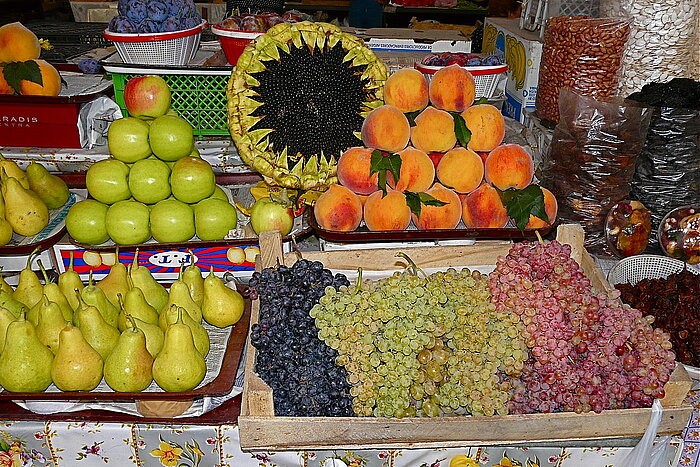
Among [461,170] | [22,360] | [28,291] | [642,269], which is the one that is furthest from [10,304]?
[642,269]

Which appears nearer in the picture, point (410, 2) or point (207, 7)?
point (207, 7)

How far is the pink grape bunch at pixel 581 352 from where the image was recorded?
1022 millimetres

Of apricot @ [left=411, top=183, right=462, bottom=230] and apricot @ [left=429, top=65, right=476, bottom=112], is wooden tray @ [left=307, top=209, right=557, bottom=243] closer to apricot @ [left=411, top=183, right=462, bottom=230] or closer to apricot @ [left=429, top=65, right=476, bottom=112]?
apricot @ [left=411, top=183, right=462, bottom=230]

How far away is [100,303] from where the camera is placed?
3.91ft

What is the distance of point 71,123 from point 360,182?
1.04m

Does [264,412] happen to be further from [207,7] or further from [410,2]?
[410,2]

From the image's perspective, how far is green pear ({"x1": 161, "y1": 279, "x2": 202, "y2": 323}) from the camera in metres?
1.22

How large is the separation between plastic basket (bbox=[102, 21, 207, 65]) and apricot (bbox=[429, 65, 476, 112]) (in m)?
0.89

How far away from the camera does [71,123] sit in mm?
1878

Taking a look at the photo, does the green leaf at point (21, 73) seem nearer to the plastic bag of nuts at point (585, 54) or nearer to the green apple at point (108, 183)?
the green apple at point (108, 183)

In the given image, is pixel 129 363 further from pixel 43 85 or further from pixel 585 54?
pixel 585 54

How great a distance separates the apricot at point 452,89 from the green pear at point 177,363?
2.87ft

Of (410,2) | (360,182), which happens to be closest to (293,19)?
(360,182)

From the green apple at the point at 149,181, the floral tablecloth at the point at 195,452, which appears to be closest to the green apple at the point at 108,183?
the green apple at the point at 149,181
